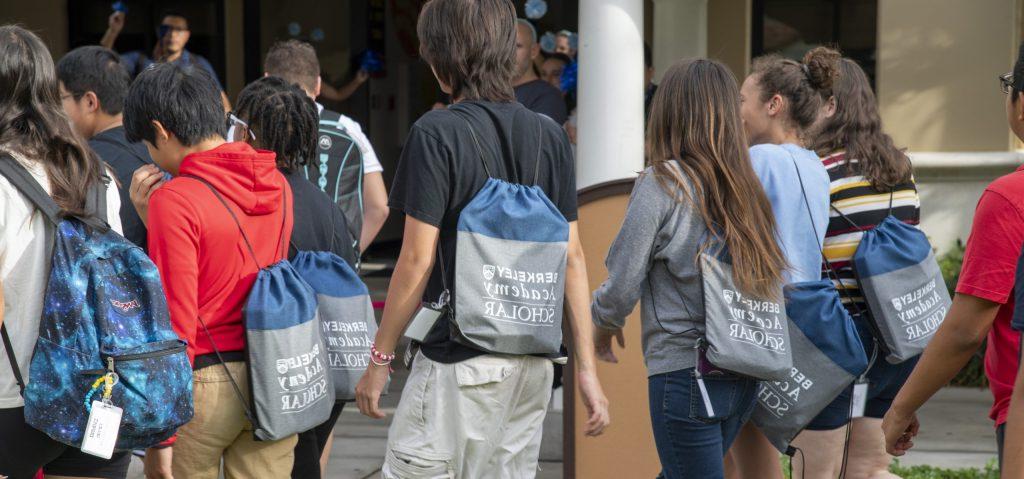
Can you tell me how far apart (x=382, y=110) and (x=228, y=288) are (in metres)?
10.9

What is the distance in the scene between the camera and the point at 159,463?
3336 millimetres

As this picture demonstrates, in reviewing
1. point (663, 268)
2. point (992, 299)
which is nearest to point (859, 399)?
point (663, 268)

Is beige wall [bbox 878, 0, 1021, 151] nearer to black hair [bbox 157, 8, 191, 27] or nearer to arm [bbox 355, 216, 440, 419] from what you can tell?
arm [bbox 355, 216, 440, 419]

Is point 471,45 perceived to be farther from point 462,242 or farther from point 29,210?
point 29,210

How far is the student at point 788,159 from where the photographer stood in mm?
3734

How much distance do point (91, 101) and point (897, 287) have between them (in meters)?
2.76

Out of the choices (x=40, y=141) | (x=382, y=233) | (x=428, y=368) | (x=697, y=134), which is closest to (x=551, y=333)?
(x=428, y=368)

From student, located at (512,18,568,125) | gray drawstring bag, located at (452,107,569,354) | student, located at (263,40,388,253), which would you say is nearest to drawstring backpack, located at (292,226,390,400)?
gray drawstring bag, located at (452,107,569,354)

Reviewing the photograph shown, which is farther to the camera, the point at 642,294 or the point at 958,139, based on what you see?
the point at 958,139

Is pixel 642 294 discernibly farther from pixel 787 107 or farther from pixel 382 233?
pixel 382 233

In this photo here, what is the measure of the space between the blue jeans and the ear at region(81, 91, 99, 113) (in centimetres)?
215

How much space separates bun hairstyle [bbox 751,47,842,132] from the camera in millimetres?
4051

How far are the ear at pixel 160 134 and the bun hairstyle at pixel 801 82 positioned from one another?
192 cm

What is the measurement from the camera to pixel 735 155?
135 inches
